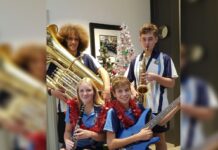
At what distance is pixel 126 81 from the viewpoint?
4.38 feet

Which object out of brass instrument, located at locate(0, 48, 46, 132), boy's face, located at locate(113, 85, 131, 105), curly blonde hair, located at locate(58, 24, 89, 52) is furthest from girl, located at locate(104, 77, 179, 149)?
brass instrument, located at locate(0, 48, 46, 132)

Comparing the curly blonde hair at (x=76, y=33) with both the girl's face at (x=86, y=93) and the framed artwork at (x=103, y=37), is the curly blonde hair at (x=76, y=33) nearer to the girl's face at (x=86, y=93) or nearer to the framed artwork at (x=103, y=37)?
the framed artwork at (x=103, y=37)

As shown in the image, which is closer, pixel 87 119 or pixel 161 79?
pixel 161 79

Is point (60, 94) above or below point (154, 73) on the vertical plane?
below

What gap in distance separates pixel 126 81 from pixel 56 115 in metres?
0.40

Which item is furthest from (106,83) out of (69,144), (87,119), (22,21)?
(22,21)

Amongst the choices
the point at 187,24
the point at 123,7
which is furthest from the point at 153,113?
the point at 123,7

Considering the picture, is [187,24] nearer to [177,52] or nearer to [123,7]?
[177,52]

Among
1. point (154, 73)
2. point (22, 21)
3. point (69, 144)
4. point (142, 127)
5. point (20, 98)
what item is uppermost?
point (22, 21)

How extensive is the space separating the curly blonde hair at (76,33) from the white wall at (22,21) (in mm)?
103

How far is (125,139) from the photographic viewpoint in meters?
1.32

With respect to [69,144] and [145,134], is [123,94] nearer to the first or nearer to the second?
[145,134]

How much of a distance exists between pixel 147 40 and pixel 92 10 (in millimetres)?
319

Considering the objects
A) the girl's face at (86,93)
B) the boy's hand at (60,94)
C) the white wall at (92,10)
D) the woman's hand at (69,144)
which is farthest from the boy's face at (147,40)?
the woman's hand at (69,144)
